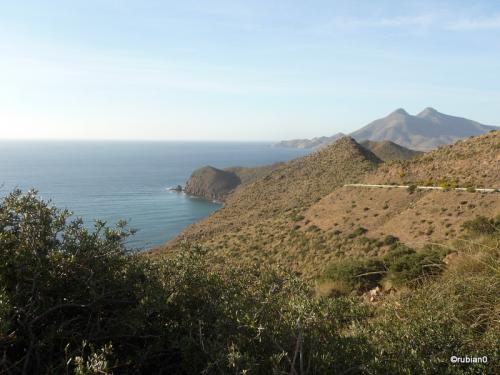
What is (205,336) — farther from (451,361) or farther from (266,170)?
(266,170)

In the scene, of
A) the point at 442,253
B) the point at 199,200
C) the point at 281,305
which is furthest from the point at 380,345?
the point at 199,200

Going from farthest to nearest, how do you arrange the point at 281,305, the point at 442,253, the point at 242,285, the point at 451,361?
the point at 442,253 → the point at 242,285 → the point at 281,305 → the point at 451,361

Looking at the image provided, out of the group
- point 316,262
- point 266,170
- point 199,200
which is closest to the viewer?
point 316,262

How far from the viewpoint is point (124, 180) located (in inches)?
5694

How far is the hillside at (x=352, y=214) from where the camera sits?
2939 centimetres

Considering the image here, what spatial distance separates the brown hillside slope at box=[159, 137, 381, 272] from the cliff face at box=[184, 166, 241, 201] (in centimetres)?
4443

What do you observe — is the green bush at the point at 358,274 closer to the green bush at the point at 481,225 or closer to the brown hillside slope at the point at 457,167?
the green bush at the point at 481,225

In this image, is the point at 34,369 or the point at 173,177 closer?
the point at 34,369

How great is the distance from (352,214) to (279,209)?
18.7 meters

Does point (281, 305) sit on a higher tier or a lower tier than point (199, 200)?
higher

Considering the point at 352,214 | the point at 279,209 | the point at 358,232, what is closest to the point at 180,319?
the point at 358,232

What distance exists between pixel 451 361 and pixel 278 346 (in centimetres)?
247

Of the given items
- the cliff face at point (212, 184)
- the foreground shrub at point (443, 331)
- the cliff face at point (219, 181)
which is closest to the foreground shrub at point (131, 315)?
the foreground shrub at point (443, 331)

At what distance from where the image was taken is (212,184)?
426 ft
